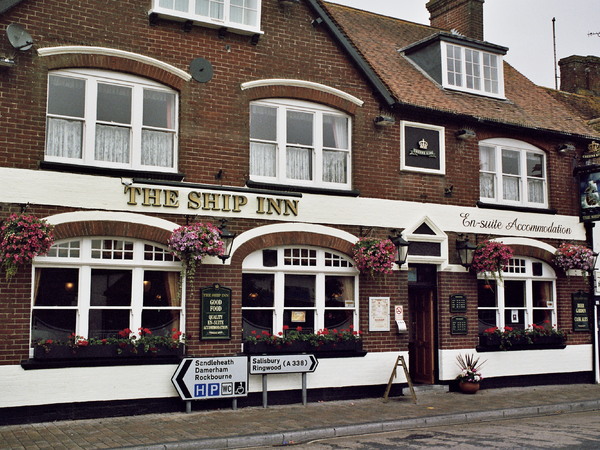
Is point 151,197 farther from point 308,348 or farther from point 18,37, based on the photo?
point 308,348

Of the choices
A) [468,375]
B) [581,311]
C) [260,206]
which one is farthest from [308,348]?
[581,311]

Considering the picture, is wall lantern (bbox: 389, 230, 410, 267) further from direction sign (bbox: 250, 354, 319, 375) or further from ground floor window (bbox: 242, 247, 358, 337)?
direction sign (bbox: 250, 354, 319, 375)

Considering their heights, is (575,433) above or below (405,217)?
below

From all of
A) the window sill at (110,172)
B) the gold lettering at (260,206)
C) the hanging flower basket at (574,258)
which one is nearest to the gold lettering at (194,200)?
the window sill at (110,172)

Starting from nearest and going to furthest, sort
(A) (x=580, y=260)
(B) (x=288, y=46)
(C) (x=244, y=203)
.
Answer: (C) (x=244, y=203) < (B) (x=288, y=46) < (A) (x=580, y=260)

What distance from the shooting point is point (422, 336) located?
1606cm

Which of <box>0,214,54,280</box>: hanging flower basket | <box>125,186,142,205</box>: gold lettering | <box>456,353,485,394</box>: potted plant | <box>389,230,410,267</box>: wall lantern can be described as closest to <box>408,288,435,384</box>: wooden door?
<box>456,353,485,394</box>: potted plant

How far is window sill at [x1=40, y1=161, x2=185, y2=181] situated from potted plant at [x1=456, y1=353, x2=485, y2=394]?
7.57 m

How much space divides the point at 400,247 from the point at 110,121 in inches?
252

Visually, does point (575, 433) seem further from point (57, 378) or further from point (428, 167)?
point (57, 378)

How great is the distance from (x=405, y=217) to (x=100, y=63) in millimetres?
7133

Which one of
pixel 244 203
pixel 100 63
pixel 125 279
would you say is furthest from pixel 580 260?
pixel 100 63

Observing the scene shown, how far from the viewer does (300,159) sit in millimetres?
14398

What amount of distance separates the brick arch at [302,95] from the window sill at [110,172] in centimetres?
236
